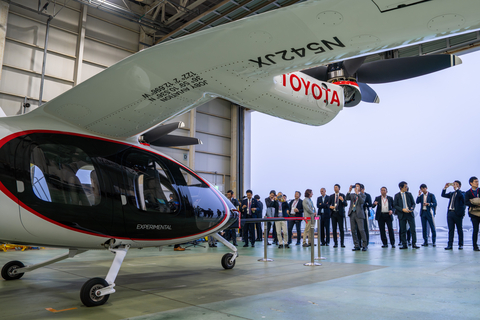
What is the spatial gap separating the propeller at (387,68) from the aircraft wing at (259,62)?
0.67 m

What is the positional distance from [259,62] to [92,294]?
114 inches

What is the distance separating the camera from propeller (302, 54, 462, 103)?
13.6 ft

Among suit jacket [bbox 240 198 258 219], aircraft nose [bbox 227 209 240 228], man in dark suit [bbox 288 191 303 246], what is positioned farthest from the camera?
suit jacket [bbox 240 198 258 219]

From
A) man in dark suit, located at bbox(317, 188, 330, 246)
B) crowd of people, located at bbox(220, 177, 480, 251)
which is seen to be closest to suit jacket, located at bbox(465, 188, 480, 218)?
crowd of people, located at bbox(220, 177, 480, 251)

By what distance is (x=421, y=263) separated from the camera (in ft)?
21.1

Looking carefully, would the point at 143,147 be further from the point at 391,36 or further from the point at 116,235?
the point at 391,36

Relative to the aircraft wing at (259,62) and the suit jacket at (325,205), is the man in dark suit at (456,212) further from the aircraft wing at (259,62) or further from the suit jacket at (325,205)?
the aircraft wing at (259,62)

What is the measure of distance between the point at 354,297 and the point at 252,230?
829 centimetres

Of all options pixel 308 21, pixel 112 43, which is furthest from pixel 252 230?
pixel 112 43

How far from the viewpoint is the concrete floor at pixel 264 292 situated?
3.19 metres

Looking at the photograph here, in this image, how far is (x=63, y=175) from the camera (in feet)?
12.6

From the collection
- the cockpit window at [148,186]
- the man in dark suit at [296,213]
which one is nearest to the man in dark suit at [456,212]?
the man in dark suit at [296,213]

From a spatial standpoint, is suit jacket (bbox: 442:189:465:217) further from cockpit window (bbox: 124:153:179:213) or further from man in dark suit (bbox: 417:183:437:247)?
cockpit window (bbox: 124:153:179:213)

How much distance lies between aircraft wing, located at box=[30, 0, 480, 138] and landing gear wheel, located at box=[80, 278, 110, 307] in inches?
71.2
